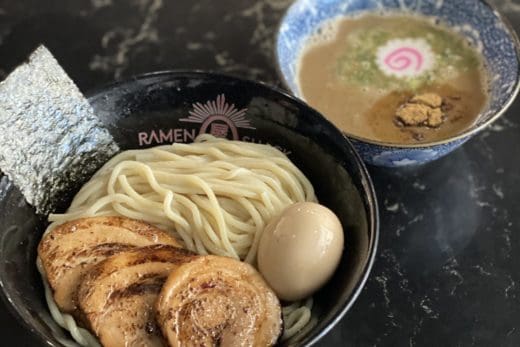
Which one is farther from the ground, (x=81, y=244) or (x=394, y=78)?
(x=81, y=244)

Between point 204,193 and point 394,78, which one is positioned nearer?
point 204,193

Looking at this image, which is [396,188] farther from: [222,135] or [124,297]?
[124,297]

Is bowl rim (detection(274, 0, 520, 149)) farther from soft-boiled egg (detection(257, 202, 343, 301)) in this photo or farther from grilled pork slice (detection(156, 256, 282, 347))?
grilled pork slice (detection(156, 256, 282, 347))

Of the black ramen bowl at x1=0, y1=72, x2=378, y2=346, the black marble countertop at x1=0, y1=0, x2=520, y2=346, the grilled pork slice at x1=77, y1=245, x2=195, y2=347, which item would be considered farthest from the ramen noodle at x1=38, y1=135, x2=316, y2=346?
the black marble countertop at x1=0, y1=0, x2=520, y2=346

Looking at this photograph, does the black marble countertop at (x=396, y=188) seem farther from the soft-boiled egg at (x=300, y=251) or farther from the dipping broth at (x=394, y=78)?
the soft-boiled egg at (x=300, y=251)

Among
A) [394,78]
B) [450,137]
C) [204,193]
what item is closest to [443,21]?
[394,78]

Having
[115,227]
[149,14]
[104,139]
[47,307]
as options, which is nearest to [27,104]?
[104,139]

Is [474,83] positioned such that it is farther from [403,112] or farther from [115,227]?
[115,227]
